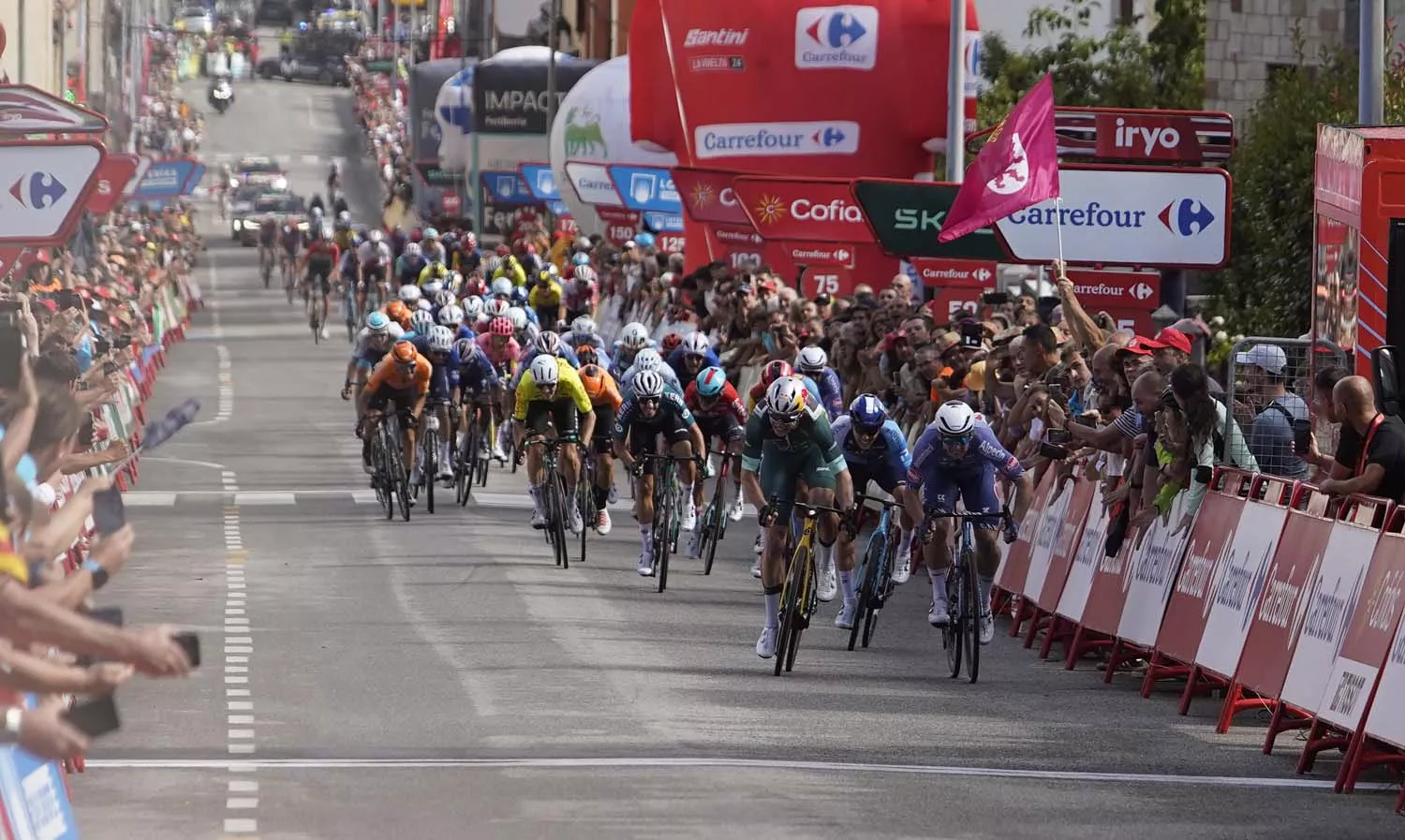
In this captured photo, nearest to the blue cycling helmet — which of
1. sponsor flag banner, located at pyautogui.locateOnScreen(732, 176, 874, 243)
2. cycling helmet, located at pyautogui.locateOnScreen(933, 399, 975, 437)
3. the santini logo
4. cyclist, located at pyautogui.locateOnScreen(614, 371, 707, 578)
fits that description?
cycling helmet, located at pyautogui.locateOnScreen(933, 399, 975, 437)

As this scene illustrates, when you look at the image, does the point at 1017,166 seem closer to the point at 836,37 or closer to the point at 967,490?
the point at 967,490

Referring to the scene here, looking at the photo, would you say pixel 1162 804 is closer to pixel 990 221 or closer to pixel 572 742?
pixel 572 742

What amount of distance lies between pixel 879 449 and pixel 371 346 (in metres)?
10.2

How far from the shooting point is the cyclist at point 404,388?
24.5 metres

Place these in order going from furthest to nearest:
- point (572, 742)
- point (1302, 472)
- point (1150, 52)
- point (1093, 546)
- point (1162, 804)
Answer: point (1150, 52), point (1093, 546), point (1302, 472), point (572, 742), point (1162, 804)

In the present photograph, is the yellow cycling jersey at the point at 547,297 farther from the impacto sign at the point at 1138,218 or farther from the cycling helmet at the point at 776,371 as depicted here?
the cycling helmet at the point at 776,371

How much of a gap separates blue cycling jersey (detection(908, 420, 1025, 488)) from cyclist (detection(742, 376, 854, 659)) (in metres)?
0.52

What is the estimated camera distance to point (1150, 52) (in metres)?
44.0

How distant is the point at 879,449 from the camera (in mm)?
17797

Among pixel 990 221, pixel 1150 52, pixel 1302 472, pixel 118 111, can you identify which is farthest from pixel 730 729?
pixel 118 111

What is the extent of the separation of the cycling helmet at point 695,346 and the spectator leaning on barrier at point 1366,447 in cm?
926

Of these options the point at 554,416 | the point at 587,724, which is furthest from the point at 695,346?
the point at 587,724

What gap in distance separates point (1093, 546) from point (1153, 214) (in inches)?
234

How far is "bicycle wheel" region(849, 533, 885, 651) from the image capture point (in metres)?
17.0
